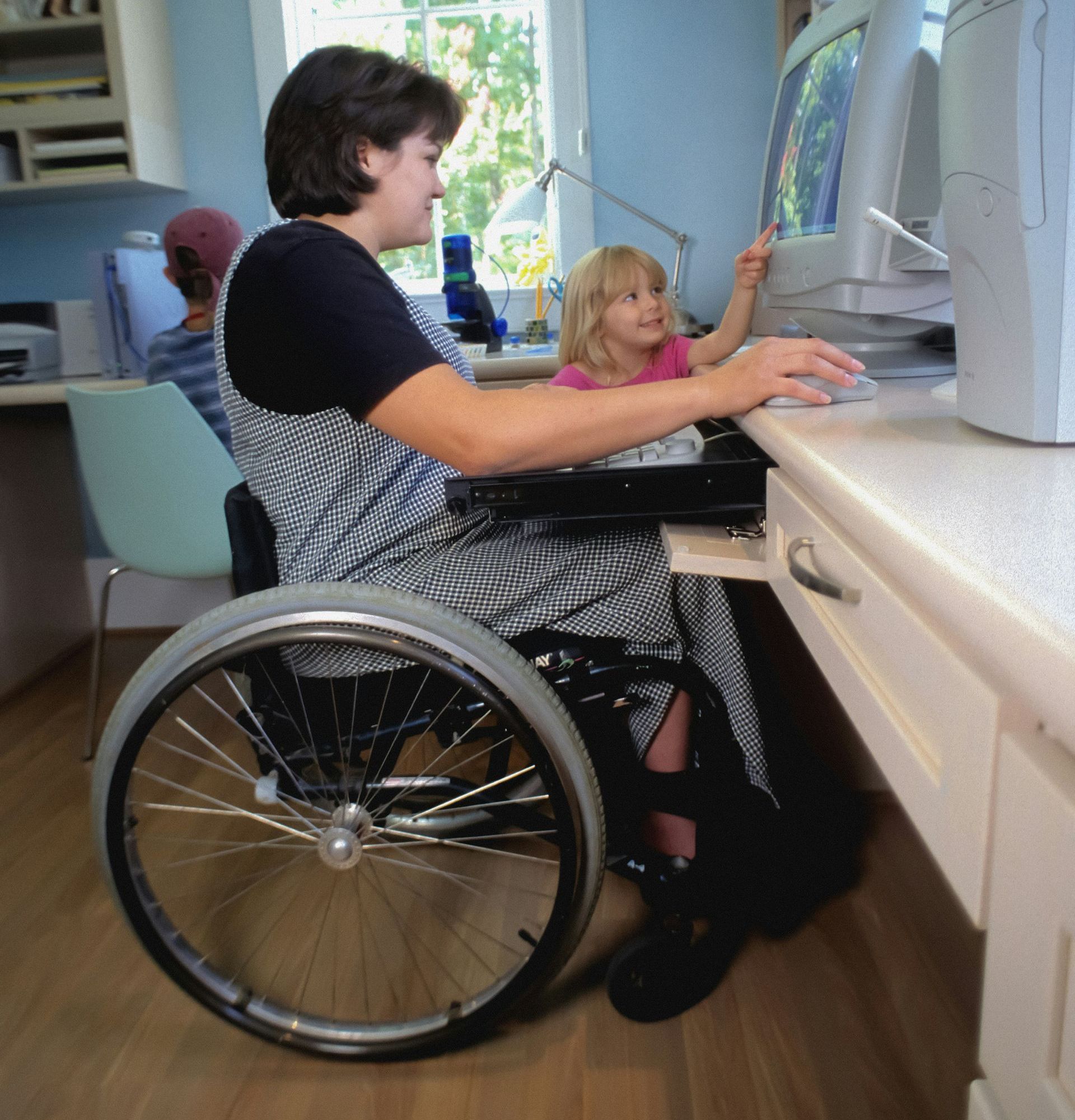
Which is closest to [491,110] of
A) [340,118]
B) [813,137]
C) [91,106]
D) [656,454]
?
[91,106]

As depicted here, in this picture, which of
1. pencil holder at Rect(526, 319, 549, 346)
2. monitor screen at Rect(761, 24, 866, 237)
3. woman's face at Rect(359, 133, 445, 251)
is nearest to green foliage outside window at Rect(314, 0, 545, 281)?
pencil holder at Rect(526, 319, 549, 346)

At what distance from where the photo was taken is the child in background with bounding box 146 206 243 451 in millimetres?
1911

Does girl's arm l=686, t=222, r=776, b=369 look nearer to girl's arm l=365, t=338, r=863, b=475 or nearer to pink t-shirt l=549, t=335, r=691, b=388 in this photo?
pink t-shirt l=549, t=335, r=691, b=388

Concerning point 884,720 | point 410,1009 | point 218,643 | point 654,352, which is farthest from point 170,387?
point 884,720

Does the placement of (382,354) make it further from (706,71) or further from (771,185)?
(706,71)

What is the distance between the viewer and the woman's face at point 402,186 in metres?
1.14

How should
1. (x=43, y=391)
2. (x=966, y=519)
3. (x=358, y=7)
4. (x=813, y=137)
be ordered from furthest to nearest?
(x=358, y=7)
(x=43, y=391)
(x=813, y=137)
(x=966, y=519)

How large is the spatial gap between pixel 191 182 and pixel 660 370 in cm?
154

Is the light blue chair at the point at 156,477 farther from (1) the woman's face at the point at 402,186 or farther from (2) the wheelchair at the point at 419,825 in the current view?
(1) the woman's face at the point at 402,186

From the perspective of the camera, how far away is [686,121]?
2.55 meters

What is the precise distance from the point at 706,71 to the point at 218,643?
2191mm

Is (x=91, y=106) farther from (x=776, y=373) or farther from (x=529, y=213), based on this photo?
(x=776, y=373)

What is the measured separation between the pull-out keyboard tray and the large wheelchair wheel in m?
0.15

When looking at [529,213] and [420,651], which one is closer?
[420,651]
